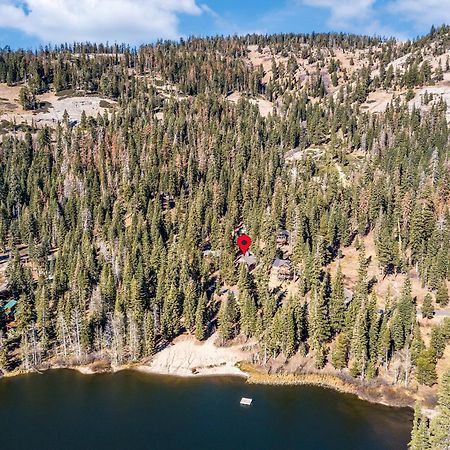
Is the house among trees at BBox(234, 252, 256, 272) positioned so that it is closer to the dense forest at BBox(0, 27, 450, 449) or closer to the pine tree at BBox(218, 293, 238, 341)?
the dense forest at BBox(0, 27, 450, 449)

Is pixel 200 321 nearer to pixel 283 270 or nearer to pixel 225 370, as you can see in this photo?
pixel 225 370

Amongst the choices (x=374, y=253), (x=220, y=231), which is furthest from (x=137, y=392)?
(x=374, y=253)

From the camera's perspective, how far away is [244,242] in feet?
479

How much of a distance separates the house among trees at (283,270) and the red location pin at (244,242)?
48.6 feet

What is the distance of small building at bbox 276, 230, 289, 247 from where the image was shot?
144 metres

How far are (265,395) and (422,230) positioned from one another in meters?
71.4

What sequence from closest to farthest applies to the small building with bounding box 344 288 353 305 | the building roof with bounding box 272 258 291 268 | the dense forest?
the dense forest
the small building with bounding box 344 288 353 305
the building roof with bounding box 272 258 291 268

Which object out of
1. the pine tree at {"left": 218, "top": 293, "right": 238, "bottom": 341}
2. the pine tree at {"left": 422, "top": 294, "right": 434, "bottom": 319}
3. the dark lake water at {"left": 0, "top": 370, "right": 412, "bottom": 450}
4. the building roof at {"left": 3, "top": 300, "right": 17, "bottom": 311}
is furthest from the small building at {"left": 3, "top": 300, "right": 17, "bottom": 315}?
the pine tree at {"left": 422, "top": 294, "right": 434, "bottom": 319}

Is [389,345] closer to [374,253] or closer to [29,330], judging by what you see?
[374,253]

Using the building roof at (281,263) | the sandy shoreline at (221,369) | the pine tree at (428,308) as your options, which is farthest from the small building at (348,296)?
the sandy shoreline at (221,369)

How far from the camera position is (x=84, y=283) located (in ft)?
406

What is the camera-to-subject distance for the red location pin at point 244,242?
14425 centimetres

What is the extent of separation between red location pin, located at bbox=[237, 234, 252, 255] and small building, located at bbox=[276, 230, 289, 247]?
937 centimetres

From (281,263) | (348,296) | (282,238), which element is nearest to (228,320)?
(281,263)
